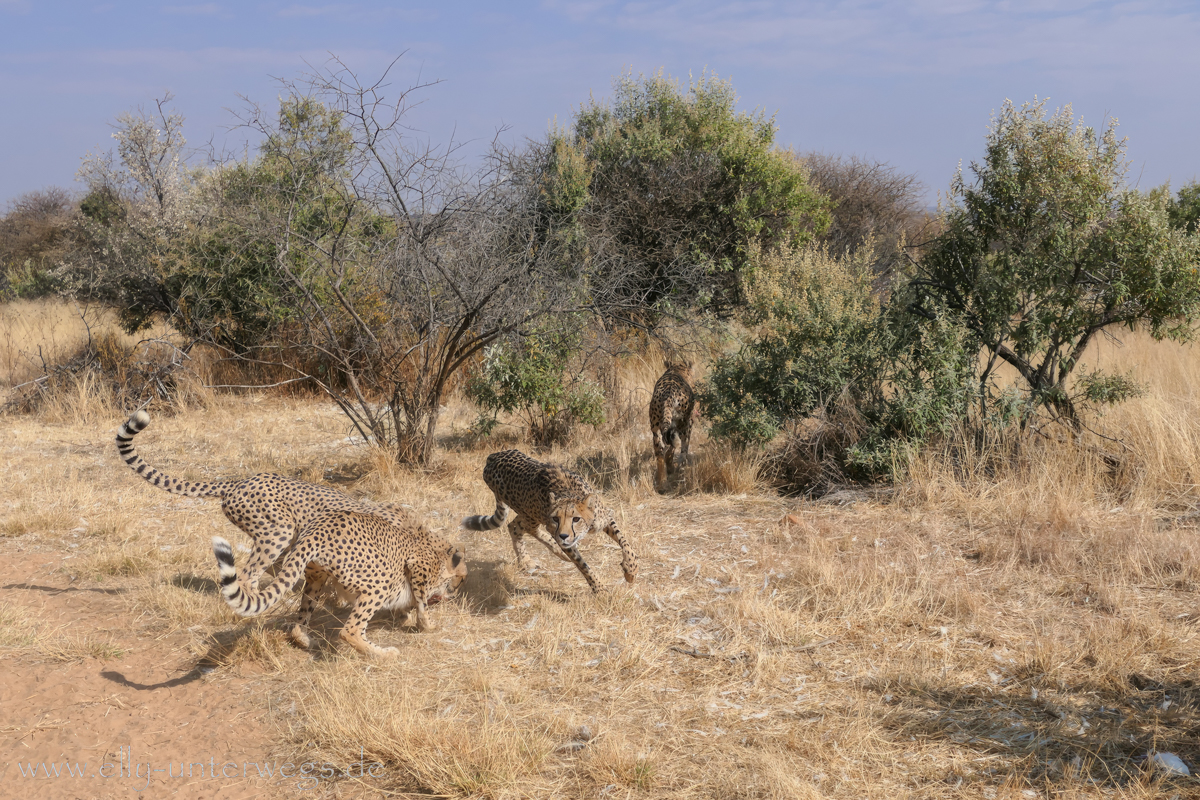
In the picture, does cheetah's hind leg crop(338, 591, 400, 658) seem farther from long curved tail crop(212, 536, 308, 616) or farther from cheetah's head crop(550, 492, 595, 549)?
cheetah's head crop(550, 492, 595, 549)

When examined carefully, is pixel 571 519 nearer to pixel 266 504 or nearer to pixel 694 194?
pixel 266 504

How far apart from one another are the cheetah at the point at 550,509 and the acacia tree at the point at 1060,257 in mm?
3309

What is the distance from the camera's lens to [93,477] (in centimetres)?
773

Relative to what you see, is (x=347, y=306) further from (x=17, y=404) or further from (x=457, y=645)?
(x=17, y=404)

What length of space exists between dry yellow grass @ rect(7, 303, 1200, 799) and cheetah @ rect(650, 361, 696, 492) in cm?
26

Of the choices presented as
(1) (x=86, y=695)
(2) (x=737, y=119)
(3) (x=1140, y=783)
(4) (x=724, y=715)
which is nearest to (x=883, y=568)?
(4) (x=724, y=715)

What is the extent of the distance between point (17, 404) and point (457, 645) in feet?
28.9

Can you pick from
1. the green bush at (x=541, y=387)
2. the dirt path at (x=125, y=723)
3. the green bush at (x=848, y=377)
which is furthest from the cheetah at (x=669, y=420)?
the dirt path at (x=125, y=723)

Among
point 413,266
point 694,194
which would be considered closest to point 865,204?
point 694,194

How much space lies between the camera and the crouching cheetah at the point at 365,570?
4.23 meters

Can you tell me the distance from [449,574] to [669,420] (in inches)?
122

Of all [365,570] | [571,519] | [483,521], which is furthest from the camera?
[483,521]

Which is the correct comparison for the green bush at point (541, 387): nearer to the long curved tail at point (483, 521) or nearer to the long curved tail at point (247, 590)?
the long curved tail at point (483, 521)

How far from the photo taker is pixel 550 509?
199 inches
